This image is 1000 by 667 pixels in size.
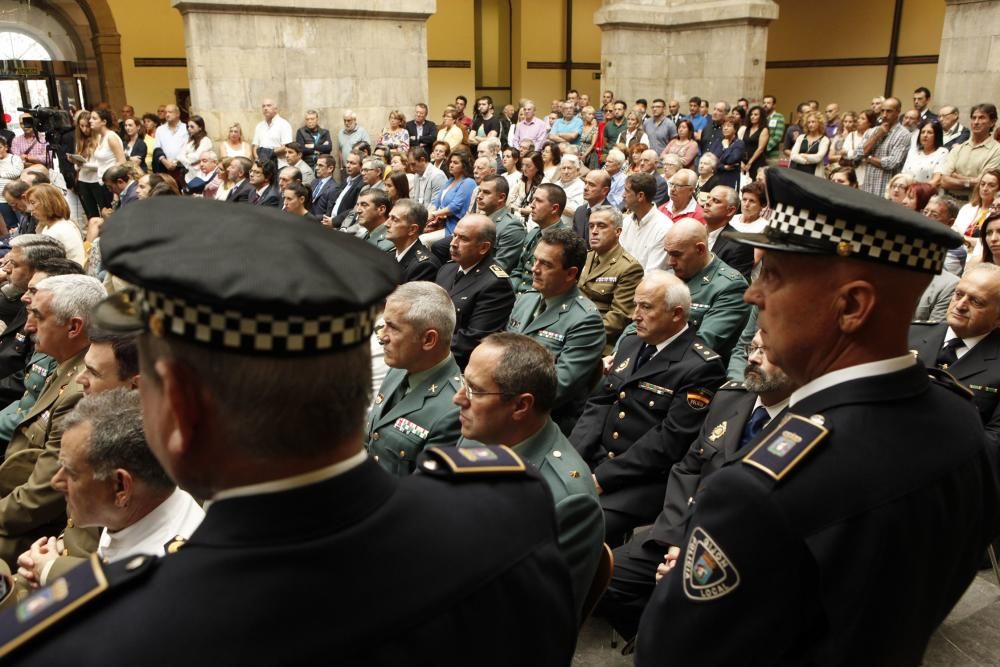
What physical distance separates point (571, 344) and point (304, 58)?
25.3 feet

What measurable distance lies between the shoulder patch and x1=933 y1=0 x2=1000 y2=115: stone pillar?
9.67 meters

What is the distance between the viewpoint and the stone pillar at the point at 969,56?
9.00 meters

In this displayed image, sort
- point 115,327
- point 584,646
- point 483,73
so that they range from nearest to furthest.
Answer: point 115,327, point 584,646, point 483,73

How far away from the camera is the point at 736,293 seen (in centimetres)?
401

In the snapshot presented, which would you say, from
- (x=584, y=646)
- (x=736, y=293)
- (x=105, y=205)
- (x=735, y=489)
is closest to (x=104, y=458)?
(x=735, y=489)

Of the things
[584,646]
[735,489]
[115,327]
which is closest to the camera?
[115,327]

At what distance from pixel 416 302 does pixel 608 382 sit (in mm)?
952

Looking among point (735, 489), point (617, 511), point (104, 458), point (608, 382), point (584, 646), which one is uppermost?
point (735, 489)

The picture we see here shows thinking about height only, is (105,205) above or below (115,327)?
below

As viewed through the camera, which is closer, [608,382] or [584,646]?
[584,646]

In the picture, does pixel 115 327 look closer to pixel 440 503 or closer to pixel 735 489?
pixel 440 503

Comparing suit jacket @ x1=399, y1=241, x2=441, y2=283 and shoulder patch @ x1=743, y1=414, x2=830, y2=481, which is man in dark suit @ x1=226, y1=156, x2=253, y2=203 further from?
shoulder patch @ x1=743, y1=414, x2=830, y2=481

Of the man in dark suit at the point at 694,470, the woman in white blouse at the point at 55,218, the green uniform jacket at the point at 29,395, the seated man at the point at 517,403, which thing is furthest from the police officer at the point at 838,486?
the woman in white blouse at the point at 55,218

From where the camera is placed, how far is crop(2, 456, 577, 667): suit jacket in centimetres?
83
